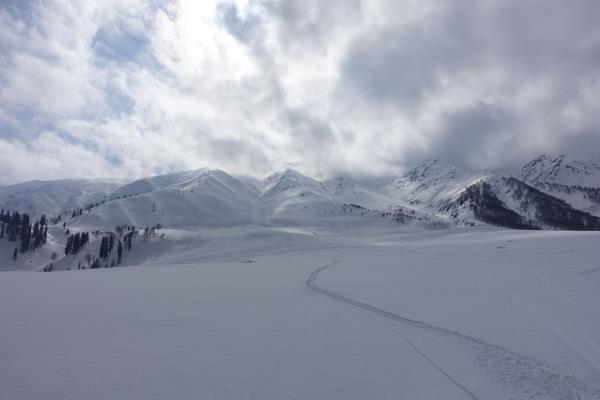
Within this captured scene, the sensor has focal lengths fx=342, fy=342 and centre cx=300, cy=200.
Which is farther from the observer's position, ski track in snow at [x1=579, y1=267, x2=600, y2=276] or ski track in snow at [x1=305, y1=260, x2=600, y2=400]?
ski track in snow at [x1=579, y1=267, x2=600, y2=276]

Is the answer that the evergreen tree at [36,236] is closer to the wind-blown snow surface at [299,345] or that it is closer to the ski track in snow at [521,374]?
the wind-blown snow surface at [299,345]

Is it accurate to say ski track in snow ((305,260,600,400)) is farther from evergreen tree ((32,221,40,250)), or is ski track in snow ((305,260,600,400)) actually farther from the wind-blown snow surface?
evergreen tree ((32,221,40,250))

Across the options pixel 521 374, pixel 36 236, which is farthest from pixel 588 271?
pixel 36 236

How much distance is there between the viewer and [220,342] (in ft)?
29.9

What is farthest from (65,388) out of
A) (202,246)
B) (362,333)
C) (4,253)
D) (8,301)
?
(4,253)

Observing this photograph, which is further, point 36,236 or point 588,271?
point 36,236

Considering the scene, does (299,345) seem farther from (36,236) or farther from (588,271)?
(36,236)

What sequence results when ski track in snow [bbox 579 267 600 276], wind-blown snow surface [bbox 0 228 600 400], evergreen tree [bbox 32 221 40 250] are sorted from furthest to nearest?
evergreen tree [bbox 32 221 40 250], ski track in snow [bbox 579 267 600 276], wind-blown snow surface [bbox 0 228 600 400]

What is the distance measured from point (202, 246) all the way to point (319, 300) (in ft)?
453

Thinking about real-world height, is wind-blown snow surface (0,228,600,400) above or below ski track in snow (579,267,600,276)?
below

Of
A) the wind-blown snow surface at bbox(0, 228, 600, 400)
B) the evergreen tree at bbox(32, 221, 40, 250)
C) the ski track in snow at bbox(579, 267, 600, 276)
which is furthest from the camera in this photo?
the evergreen tree at bbox(32, 221, 40, 250)

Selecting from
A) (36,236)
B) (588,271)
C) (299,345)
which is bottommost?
(36,236)

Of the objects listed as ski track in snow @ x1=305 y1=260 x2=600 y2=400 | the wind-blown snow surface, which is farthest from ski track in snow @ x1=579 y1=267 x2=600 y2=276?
ski track in snow @ x1=305 y1=260 x2=600 y2=400

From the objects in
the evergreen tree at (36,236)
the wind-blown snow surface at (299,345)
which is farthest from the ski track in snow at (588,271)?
the evergreen tree at (36,236)
